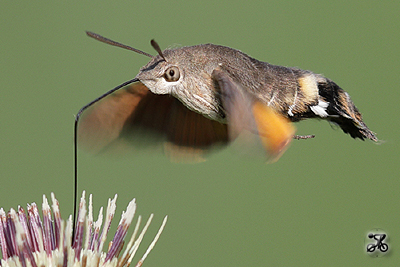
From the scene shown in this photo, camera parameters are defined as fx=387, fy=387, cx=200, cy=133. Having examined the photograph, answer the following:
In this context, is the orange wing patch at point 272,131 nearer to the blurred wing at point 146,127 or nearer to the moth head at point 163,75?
the moth head at point 163,75

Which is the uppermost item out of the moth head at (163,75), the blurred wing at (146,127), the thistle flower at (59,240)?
the moth head at (163,75)

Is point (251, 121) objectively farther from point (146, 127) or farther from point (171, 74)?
point (146, 127)

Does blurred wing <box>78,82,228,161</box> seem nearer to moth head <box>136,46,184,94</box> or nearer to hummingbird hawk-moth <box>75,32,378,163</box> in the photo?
hummingbird hawk-moth <box>75,32,378,163</box>

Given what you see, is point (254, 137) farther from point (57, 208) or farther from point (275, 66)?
point (57, 208)

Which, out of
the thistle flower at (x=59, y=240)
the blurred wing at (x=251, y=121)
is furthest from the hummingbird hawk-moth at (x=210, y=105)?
the thistle flower at (x=59, y=240)

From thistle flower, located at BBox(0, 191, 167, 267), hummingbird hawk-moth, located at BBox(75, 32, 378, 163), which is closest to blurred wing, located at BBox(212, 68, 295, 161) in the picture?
hummingbird hawk-moth, located at BBox(75, 32, 378, 163)

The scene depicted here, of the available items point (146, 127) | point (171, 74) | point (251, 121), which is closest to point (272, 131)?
point (251, 121)
